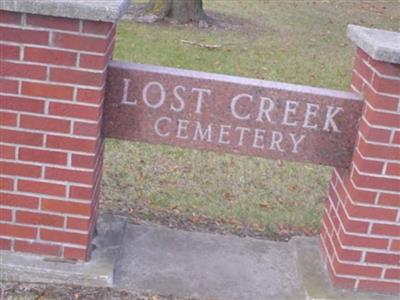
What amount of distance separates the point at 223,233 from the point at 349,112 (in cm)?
117

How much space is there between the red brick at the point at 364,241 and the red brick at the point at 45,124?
136cm

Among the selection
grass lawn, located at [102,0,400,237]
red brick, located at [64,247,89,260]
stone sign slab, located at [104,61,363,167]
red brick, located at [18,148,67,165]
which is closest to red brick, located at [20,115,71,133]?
red brick, located at [18,148,67,165]

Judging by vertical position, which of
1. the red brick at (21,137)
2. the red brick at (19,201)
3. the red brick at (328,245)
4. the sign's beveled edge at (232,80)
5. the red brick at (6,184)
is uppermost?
the sign's beveled edge at (232,80)

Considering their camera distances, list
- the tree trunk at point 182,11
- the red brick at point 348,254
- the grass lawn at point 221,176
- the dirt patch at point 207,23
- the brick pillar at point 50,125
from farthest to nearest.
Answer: the tree trunk at point 182,11 < the dirt patch at point 207,23 < the grass lawn at point 221,176 < the red brick at point 348,254 < the brick pillar at point 50,125

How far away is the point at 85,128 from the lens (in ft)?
11.0

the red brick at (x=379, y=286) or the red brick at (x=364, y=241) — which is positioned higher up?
the red brick at (x=364, y=241)

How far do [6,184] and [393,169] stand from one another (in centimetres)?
174

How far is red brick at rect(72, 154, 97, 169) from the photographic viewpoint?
133 inches

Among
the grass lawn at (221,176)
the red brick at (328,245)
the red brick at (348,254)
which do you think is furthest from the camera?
the grass lawn at (221,176)

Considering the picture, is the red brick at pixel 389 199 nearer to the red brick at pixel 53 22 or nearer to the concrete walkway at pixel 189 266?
the concrete walkway at pixel 189 266

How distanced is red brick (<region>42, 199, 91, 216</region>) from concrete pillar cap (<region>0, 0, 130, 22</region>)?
33.4 inches

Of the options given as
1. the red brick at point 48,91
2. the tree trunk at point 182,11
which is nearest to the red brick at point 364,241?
the red brick at point 48,91

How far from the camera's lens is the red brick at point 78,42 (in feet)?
10.5

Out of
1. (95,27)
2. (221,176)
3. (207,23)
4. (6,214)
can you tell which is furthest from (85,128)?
(207,23)
